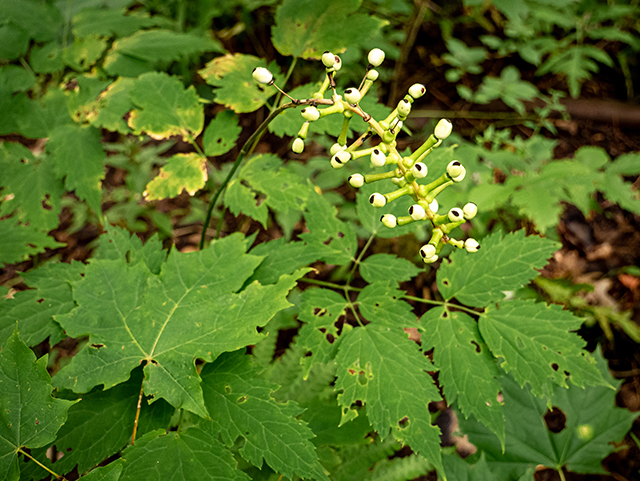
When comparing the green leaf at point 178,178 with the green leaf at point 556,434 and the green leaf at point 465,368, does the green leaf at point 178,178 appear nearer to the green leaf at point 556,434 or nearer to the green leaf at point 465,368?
the green leaf at point 465,368

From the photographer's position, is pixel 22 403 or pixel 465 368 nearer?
pixel 22 403

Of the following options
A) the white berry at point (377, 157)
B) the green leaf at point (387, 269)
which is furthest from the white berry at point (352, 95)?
the green leaf at point (387, 269)

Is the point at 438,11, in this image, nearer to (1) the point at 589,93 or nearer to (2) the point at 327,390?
(1) the point at 589,93

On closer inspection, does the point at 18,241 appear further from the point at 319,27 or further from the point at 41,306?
the point at 319,27

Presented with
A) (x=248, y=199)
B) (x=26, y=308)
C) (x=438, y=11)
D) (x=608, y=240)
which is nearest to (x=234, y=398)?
(x=248, y=199)

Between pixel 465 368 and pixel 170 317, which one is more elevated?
pixel 170 317

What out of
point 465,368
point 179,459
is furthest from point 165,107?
point 465,368

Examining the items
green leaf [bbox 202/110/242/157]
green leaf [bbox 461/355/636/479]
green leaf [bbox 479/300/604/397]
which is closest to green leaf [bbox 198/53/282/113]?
green leaf [bbox 202/110/242/157]
